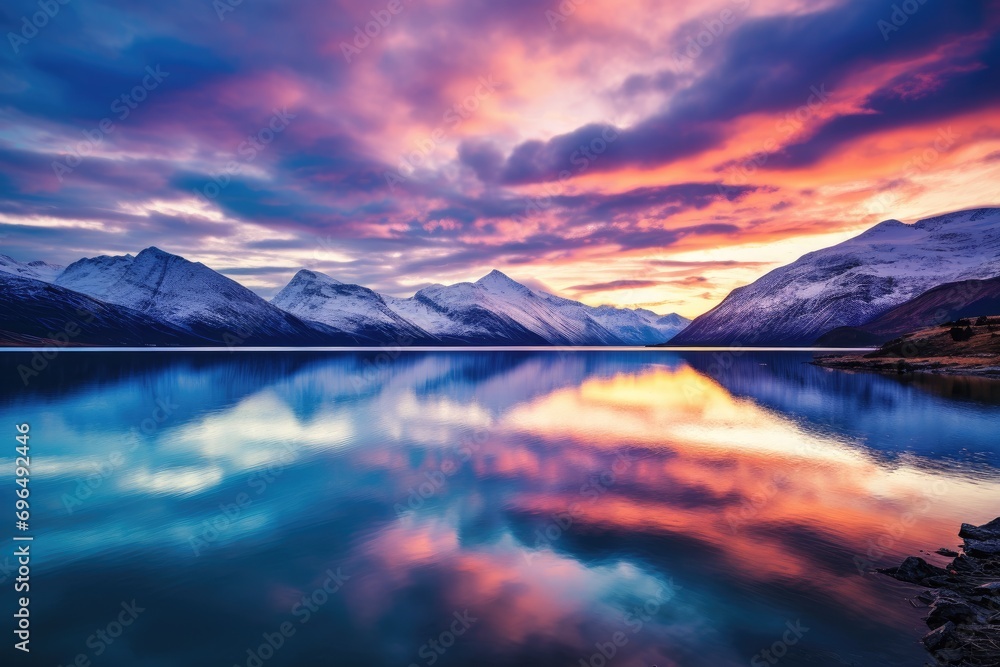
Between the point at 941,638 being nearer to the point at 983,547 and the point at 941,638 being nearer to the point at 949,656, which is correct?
the point at 949,656

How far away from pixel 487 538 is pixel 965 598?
14.6m

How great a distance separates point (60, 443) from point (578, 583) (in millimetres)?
40413

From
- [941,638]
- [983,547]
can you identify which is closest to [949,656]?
[941,638]

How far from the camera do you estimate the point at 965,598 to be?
44.2ft

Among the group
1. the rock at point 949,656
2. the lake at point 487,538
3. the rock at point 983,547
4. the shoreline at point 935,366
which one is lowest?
the lake at point 487,538

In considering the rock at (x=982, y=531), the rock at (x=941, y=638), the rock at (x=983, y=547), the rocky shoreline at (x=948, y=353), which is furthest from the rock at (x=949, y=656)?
the rocky shoreline at (x=948, y=353)

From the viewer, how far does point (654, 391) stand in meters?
78.4

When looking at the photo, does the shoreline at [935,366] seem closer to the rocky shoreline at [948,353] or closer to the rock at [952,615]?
the rocky shoreline at [948,353]

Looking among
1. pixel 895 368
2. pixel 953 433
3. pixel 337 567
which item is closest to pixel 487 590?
pixel 337 567

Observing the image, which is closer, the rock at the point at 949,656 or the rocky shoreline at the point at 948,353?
the rock at the point at 949,656

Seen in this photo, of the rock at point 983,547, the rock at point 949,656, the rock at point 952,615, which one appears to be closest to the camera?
the rock at point 949,656

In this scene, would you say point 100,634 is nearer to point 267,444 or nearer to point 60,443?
point 267,444

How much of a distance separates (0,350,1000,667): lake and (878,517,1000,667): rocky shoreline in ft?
1.89

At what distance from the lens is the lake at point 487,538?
12516mm
